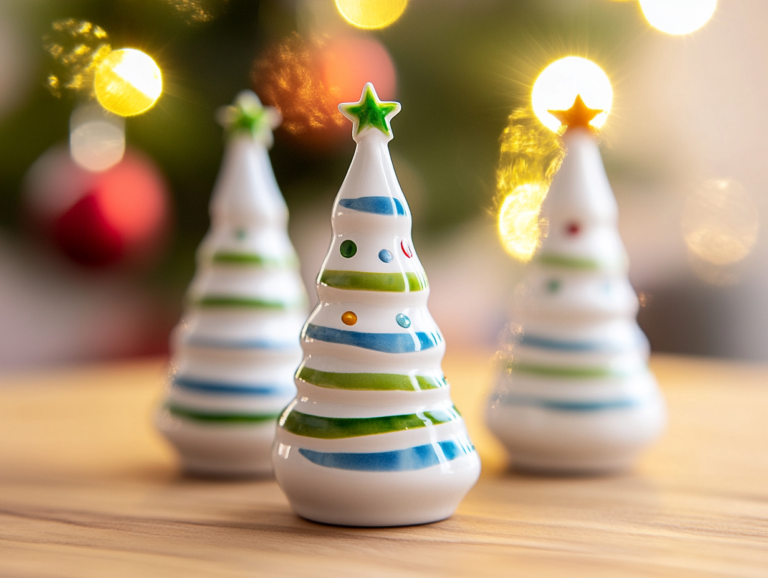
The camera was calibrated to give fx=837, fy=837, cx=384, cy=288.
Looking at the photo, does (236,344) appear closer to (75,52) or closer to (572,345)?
(572,345)

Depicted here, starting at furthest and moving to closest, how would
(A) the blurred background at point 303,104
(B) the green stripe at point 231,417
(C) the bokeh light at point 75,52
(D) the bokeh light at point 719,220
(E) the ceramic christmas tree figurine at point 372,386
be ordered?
(D) the bokeh light at point 719,220
(A) the blurred background at point 303,104
(C) the bokeh light at point 75,52
(B) the green stripe at point 231,417
(E) the ceramic christmas tree figurine at point 372,386

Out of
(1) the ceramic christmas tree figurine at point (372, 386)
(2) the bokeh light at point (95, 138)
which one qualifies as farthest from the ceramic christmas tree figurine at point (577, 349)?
(2) the bokeh light at point (95, 138)

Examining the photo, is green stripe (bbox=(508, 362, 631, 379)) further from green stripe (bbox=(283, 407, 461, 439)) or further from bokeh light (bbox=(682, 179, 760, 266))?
bokeh light (bbox=(682, 179, 760, 266))

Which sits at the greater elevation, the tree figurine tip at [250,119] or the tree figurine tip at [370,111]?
the tree figurine tip at [250,119]

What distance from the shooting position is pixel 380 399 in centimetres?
75

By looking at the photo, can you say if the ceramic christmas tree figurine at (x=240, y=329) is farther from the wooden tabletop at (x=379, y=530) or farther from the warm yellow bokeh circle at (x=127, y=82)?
the warm yellow bokeh circle at (x=127, y=82)

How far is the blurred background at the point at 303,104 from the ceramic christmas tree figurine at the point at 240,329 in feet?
1.11

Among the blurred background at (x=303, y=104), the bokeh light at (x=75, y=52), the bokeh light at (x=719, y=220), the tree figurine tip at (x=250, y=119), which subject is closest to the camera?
the tree figurine tip at (x=250, y=119)

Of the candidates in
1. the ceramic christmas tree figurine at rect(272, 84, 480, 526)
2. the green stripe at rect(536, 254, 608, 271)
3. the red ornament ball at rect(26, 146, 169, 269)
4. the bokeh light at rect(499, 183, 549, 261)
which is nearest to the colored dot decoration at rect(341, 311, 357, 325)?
the ceramic christmas tree figurine at rect(272, 84, 480, 526)

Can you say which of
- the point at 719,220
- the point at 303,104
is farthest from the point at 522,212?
the point at 719,220

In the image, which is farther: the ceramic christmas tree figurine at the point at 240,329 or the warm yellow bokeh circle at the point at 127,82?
the warm yellow bokeh circle at the point at 127,82

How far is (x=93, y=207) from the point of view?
147cm

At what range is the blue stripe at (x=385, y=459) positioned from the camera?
73cm

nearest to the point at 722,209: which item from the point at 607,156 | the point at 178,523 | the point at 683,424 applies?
the point at 607,156
